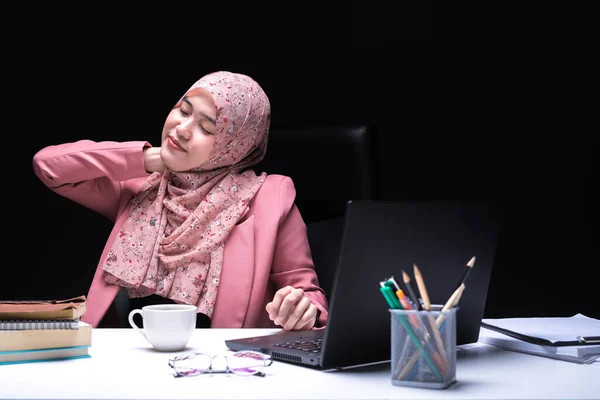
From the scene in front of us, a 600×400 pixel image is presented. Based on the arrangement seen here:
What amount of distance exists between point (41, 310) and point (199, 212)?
30.9 inches

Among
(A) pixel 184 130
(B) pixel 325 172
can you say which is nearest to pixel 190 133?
(A) pixel 184 130

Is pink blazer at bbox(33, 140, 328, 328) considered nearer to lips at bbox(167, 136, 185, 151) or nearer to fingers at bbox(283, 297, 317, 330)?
lips at bbox(167, 136, 185, 151)

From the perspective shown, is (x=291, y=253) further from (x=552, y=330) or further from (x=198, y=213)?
(x=552, y=330)

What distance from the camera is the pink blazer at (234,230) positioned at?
1642mm

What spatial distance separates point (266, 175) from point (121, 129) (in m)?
0.69

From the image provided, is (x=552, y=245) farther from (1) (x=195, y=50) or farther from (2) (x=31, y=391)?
(2) (x=31, y=391)

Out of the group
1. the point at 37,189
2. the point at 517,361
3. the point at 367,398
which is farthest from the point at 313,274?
the point at 37,189

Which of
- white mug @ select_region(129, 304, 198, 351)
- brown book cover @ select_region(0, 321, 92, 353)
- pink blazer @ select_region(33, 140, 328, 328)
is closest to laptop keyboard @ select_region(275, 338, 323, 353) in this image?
white mug @ select_region(129, 304, 198, 351)

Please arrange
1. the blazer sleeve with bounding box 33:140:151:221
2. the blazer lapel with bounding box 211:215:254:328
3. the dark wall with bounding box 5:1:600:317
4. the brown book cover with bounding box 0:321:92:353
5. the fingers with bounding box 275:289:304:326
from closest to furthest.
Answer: the brown book cover with bounding box 0:321:92:353, the fingers with bounding box 275:289:304:326, the blazer lapel with bounding box 211:215:254:328, the blazer sleeve with bounding box 33:140:151:221, the dark wall with bounding box 5:1:600:317

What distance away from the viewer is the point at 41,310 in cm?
95

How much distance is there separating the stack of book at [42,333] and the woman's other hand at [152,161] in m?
0.81

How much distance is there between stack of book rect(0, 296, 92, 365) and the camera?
0.93 m

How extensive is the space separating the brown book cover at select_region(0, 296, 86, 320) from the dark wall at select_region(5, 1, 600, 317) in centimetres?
132

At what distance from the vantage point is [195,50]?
7.61 feet
